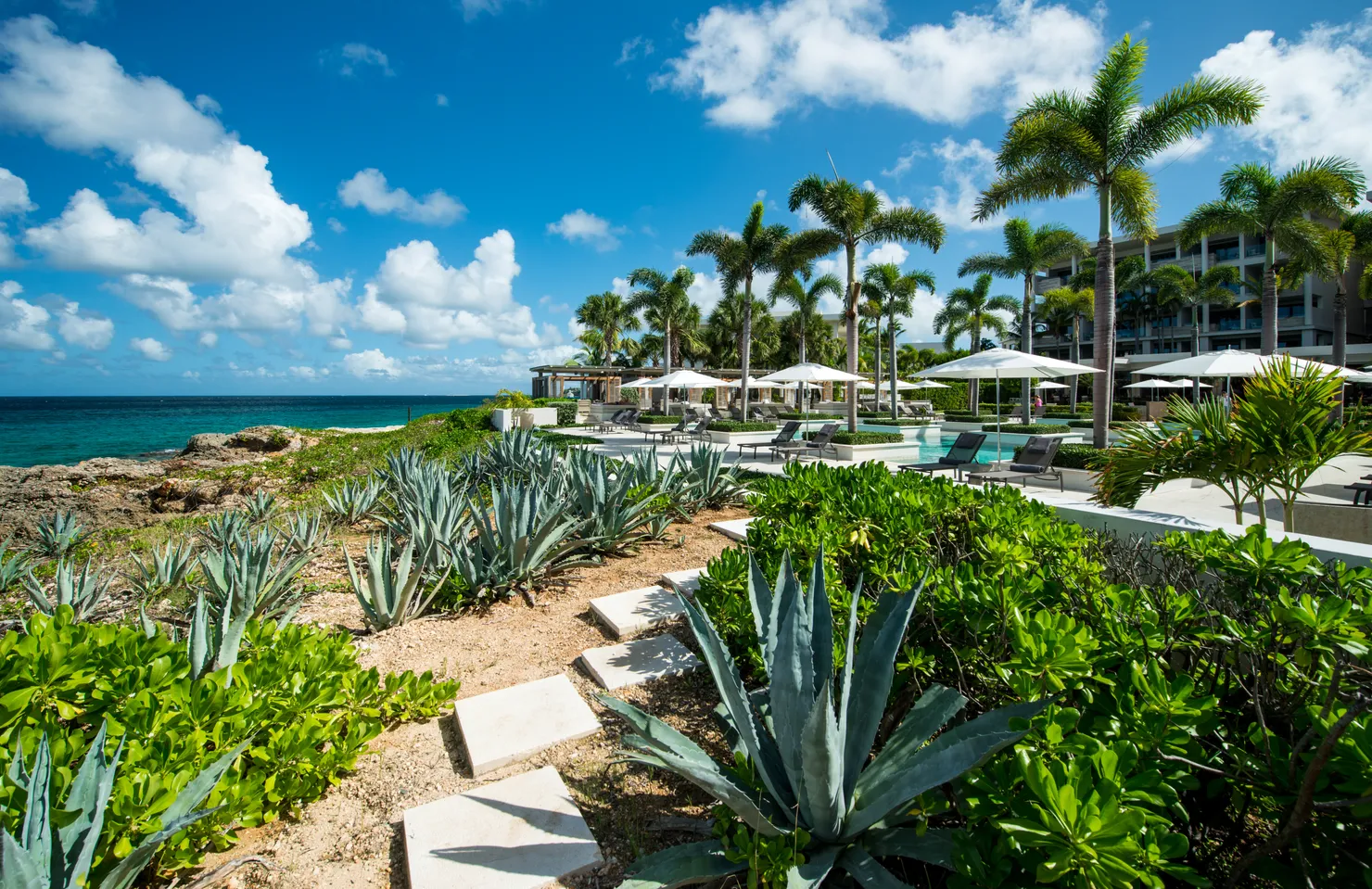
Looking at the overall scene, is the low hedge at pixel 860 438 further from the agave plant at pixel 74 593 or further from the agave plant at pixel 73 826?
the agave plant at pixel 73 826

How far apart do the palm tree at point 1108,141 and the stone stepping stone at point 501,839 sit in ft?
Result: 41.2

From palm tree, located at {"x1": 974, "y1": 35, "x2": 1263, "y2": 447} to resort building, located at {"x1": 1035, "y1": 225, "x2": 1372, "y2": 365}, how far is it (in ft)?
101

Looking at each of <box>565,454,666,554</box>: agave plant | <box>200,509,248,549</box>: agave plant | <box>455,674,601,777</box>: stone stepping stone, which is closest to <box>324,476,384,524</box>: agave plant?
<box>200,509,248,549</box>: agave plant

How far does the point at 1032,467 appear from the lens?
963 cm

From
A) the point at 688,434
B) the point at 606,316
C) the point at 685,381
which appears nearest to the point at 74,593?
the point at 688,434

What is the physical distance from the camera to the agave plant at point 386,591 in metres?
3.94

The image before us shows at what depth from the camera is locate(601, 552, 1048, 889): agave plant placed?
4.96ft

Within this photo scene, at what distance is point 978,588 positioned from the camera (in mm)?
1977

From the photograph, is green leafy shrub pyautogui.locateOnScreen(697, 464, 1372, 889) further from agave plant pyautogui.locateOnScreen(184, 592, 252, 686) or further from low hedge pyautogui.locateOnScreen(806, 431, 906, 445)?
low hedge pyautogui.locateOnScreen(806, 431, 906, 445)

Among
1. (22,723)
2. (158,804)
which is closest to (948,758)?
(158,804)

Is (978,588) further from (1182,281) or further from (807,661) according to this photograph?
(1182,281)

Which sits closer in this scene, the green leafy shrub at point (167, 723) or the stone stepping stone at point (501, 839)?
the green leafy shrub at point (167, 723)

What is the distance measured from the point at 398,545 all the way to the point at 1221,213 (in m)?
24.5

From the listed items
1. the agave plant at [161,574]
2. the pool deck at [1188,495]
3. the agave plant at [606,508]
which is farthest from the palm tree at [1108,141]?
the agave plant at [161,574]
